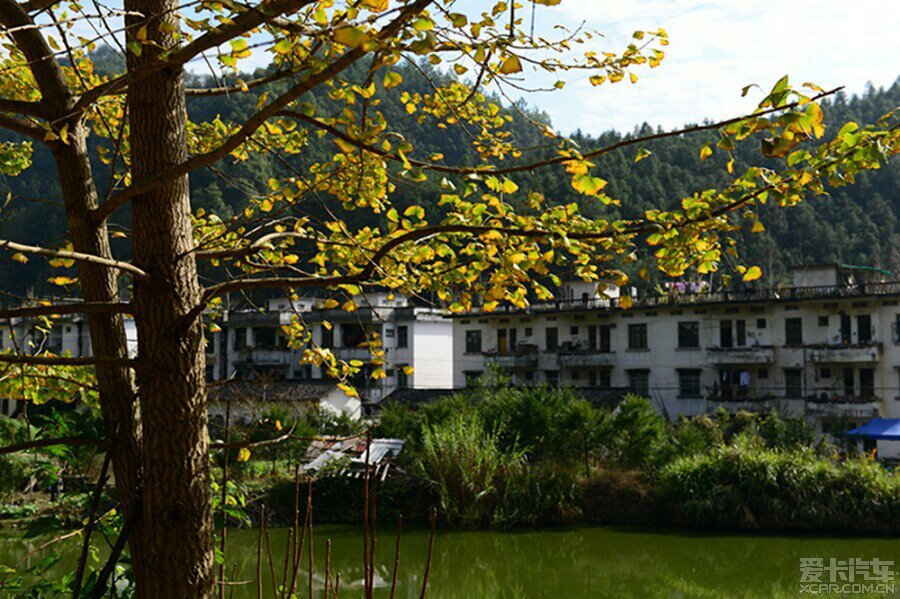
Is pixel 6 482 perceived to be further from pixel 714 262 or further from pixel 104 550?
pixel 714 262

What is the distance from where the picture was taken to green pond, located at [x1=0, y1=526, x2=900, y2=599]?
445 inches

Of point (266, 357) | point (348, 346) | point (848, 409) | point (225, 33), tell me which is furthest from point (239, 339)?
point (225, 33)

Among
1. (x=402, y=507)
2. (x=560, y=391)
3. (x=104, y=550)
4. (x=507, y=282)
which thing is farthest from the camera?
(x=560, y=391)

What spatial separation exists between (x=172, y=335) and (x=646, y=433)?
15.2 meters

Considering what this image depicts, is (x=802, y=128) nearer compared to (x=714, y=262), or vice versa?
(x=802, y=128)

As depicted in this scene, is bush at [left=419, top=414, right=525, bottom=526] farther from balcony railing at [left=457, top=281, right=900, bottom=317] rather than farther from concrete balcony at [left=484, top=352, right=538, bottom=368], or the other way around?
concrete balcony at [left=484, top=352, right=538, bottom=368]

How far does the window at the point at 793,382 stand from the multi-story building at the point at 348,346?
11.8 m

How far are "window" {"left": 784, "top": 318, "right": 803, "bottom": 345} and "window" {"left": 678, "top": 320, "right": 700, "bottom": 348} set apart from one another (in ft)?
8.14

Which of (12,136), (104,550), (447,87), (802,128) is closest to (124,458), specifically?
(447,87)

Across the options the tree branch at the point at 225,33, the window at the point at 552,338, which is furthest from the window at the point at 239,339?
the tree branch at the point at 225,33

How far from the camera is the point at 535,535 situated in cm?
1474

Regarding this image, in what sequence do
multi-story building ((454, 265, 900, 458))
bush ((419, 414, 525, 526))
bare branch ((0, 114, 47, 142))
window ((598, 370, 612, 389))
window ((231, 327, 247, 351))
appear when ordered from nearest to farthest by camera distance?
1. bare branch ((0, 114, 47, 142))
2. bush ((419, 414, 525, 526))
3. multi-story building ((454, 265, 900, 458))
4. window ((598, 370, 612, 389))
5. window ((231, 327, 247, 351))

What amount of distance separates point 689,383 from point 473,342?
25.3ft

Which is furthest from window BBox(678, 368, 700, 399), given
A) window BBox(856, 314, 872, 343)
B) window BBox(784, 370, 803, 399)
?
window BBox(856, 314, 872, 343)
